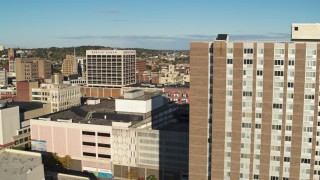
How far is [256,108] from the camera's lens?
6769 centimetres

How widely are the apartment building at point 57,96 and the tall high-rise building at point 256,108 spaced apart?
3967 inches

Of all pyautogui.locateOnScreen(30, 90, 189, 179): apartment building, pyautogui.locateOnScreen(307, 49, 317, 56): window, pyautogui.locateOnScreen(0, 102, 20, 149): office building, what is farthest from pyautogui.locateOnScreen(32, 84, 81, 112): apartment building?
pyautogui.locateOnScreen(307, 49, 317, 56): window

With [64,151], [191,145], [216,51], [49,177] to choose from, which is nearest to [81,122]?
[64,151]

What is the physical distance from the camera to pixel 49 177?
301 ft

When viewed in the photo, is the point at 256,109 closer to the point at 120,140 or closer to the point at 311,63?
the point at 311,63

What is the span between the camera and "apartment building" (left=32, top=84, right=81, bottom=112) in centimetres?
16038

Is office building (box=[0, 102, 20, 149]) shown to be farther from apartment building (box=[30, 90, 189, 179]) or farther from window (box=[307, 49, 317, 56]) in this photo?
window (box=[307, 49, 317, 56])

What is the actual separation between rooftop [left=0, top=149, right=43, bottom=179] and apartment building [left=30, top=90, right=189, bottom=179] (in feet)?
76.1

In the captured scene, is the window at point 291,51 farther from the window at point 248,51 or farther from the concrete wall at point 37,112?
the concrete wall at point 37,112

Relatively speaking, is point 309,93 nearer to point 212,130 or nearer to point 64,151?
point 212,130

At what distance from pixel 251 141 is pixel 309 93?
1304 centimetres

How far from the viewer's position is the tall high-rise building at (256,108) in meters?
65.1

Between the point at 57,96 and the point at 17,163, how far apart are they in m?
80.2

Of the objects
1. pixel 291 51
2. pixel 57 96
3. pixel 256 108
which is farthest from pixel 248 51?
pixel 57 96
